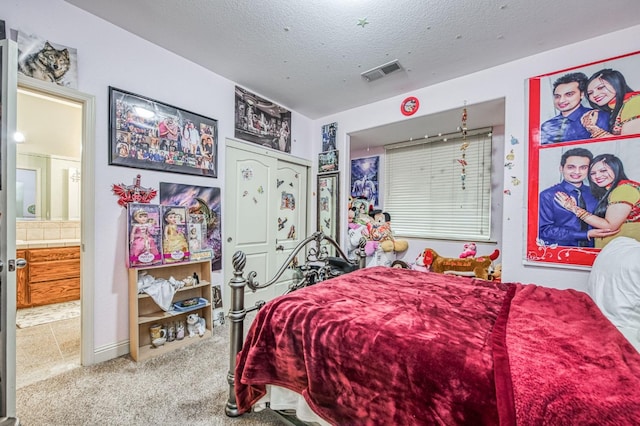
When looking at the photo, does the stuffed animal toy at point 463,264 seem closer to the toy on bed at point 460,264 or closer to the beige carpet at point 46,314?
the toy on bed at point 460,264

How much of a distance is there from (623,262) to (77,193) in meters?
5.97

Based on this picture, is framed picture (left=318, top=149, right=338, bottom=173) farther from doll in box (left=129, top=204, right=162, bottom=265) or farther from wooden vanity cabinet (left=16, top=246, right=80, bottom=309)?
wooden vanity cabinet (left=16, top=246, right=80, bottom=309)

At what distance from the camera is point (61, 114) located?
3.05 meters

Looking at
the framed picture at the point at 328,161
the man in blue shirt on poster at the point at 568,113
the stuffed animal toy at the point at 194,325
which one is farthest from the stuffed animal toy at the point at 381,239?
the stuffed animal toy at the point at 194,325

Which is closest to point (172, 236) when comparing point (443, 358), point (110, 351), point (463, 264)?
point (110, 351)

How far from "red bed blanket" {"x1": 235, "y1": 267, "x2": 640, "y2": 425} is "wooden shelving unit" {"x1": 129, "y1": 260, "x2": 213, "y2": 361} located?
1306mm

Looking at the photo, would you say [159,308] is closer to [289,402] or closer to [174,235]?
[174,235]

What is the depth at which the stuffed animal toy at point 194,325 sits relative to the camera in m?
2.52

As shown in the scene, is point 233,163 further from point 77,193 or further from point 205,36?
point 77,193

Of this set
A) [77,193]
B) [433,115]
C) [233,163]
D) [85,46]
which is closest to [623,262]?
[433,115]

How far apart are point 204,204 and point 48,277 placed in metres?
2.47

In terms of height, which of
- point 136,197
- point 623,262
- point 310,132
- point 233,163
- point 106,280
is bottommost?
point 106,280

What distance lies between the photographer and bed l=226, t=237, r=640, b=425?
0.79 metres

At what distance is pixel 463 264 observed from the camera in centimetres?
318
